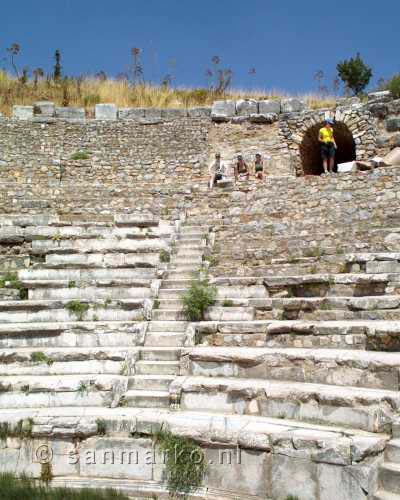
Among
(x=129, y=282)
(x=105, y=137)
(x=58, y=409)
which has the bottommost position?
(x=58, y=409)

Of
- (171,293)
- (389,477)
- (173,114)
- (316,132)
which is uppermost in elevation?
(173,114)

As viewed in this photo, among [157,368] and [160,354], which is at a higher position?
[160,354]

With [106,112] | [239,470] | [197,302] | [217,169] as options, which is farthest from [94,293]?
[106,112]

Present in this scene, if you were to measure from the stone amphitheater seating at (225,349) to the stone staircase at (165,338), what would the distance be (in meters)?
0.02

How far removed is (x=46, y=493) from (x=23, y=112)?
12610mm

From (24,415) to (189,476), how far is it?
166 cm

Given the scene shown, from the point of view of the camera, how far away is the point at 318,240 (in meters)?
8.02

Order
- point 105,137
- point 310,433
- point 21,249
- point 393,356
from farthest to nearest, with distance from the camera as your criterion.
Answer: point 105,137 < point 21,249 < point 393,356 < point 310,433

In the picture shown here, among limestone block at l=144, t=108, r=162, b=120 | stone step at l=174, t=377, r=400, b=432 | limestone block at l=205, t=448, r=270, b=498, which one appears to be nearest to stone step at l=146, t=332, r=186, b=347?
stone step at l=174, t=377, r=400, b=432

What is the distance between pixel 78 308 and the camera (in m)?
6.59

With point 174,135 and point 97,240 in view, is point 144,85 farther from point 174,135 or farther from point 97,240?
point 97,240

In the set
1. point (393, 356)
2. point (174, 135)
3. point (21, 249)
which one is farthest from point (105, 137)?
point (393, 356)

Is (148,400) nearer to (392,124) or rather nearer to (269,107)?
(392,124)

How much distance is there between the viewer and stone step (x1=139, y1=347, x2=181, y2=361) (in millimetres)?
5633
